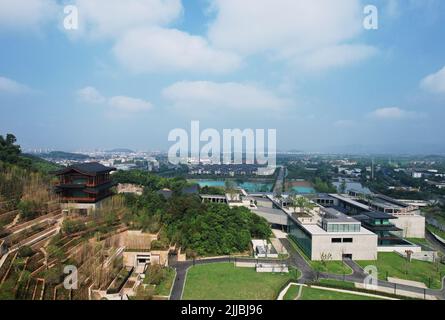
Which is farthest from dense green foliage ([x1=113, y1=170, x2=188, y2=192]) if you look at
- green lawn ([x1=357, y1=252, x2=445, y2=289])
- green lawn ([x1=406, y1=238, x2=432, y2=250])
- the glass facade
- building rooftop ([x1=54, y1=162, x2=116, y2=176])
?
green lawn ([x1=406, y1=238, x2=432, y2=250])

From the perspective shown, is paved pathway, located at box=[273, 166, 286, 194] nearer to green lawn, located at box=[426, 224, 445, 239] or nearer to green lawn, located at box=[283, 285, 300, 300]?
green lawn, located at box=[426, 224, 445, 239]

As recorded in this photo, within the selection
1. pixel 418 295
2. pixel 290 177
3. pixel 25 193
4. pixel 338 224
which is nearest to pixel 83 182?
pixel 25 193

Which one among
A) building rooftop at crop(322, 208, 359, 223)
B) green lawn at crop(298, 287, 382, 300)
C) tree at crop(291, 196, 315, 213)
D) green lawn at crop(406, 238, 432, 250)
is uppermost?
building rooftop at crop(322, 208, 359, 223)

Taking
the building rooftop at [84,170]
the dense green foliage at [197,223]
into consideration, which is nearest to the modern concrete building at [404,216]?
the dense green foliage at [197,223]

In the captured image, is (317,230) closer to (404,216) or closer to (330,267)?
(330,267)

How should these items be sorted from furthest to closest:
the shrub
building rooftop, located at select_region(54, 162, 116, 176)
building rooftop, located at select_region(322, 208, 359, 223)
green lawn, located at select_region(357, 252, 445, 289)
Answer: building rooftop, located at select_region(54, 162, 116, 176) < building rooftop, located at select_region(322, 208, 359, 223) < green lawn, located at select_region(357, 252, 445, 289) < the shrub
